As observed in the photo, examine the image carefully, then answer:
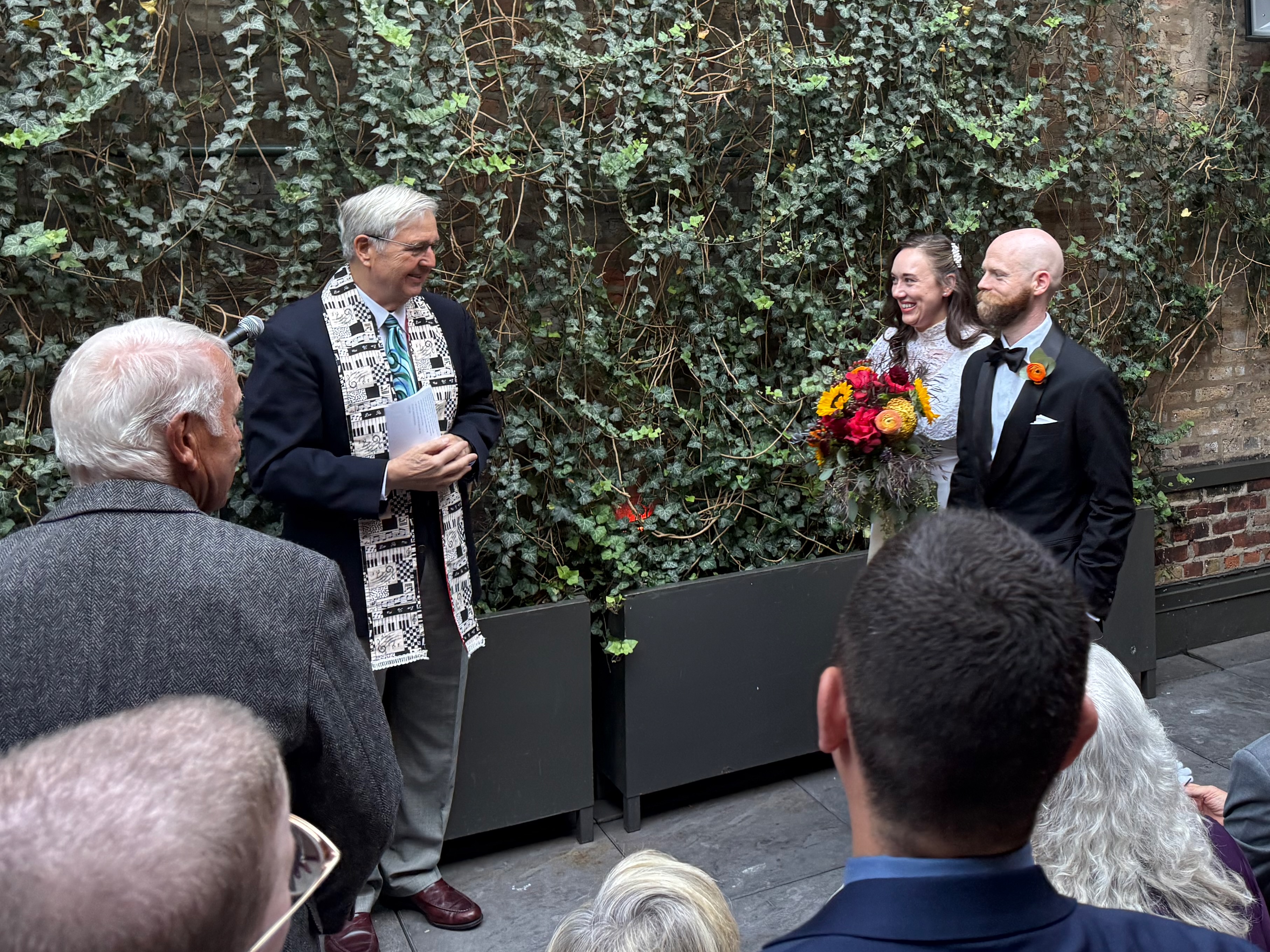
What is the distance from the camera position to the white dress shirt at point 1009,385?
329 cm

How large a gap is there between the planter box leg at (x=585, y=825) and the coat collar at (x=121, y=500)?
241cm

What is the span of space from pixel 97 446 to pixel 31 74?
1924 mm

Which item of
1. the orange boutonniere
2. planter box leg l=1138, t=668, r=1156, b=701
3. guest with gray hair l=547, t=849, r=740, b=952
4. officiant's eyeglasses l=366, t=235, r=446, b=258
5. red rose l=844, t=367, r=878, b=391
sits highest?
officiant's eyeglasses l=366, t=235, r=446, b=258

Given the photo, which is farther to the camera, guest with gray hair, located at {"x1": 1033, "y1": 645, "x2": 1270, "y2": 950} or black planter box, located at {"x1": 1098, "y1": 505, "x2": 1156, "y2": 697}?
black planter box, located at {"x1": 1098, "y1": 505, "x2": 1156, "y2": 697}

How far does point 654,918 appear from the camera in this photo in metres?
1.81

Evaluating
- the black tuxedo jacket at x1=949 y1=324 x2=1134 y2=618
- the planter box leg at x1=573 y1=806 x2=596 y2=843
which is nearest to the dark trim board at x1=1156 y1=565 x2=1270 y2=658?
the black tuxedo jacket at x1=949 y1=324 x2=1134 y2=618

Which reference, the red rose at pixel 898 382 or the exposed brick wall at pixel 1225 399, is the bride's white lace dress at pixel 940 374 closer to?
the red rose at pixel 898 382

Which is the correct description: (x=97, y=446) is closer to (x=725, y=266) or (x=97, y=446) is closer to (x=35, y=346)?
(x=35, y=346)

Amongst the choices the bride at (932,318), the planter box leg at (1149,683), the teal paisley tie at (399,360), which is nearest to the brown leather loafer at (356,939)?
the teal paisley tie at (399,360)

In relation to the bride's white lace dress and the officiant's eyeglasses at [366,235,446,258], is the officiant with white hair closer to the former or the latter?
the officiant's eyeglasses at [366,235,446,258]

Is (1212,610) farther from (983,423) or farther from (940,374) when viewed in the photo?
(983,423)

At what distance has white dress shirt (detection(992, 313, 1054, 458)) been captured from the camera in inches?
129

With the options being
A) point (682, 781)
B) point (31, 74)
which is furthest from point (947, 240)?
point (31, 74)

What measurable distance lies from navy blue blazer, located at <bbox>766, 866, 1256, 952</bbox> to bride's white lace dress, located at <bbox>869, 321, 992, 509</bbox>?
2.59 metres
